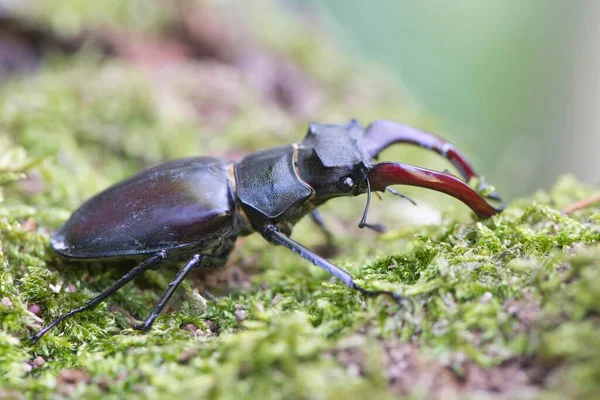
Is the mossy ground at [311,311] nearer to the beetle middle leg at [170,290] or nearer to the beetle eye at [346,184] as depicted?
the beetle middle leg at [170,290]

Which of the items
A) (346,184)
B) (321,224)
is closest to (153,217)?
(346,184)

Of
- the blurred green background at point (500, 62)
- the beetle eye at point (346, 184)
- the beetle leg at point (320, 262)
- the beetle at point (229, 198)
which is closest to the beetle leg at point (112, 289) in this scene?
the beetle at point (229, 198)

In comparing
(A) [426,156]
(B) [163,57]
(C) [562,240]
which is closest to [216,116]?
(B) [163,57]

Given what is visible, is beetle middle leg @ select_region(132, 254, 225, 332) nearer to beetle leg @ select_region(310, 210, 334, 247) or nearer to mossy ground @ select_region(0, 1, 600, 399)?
mossy ground @ select_region(0, 1, 600, 399)

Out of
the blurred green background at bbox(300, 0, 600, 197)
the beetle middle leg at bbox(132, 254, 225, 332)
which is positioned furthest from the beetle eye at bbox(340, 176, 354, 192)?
the blurred green background at bbox(300, 0, 600, 197)

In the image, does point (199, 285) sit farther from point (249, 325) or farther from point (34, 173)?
point (34, 173)
